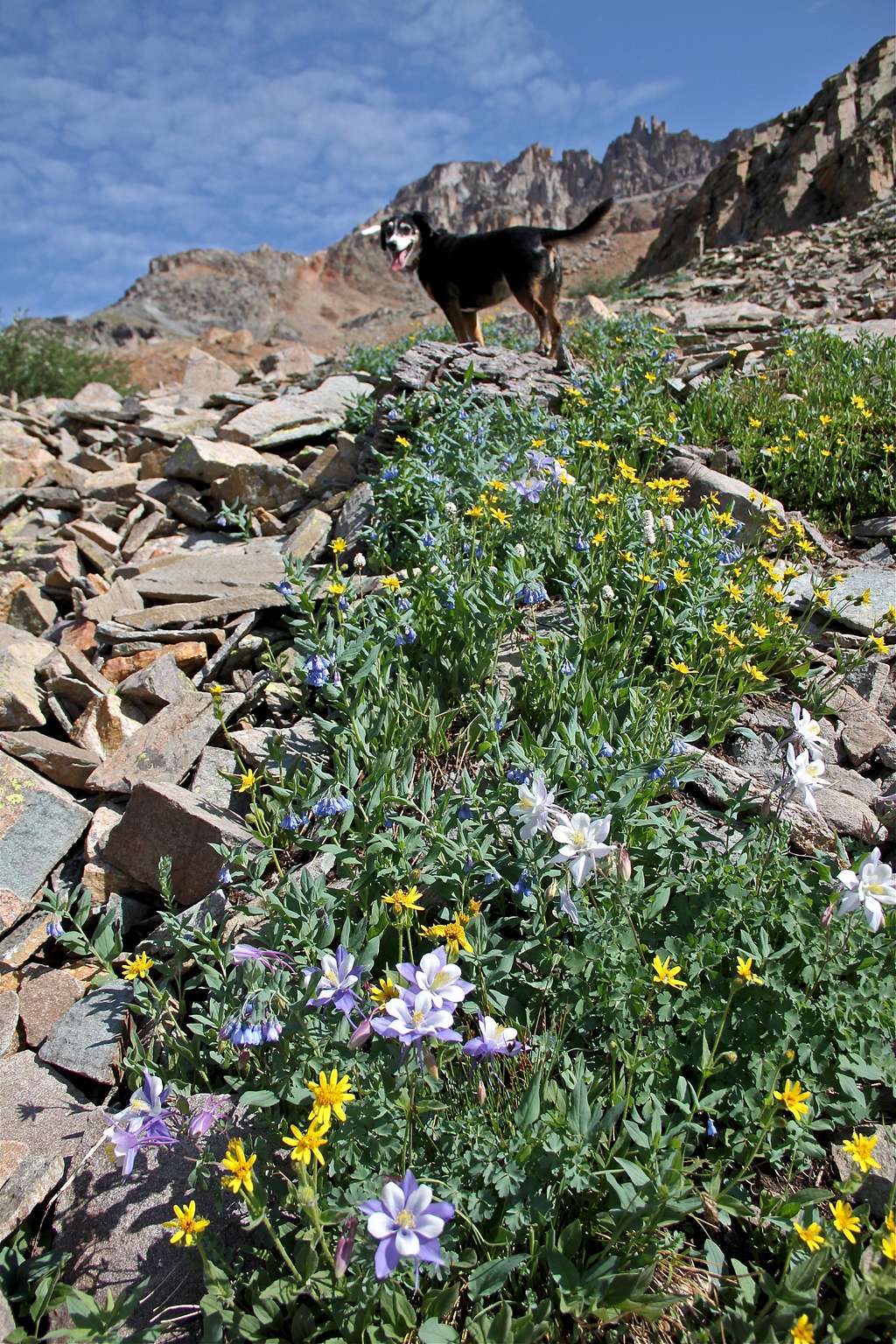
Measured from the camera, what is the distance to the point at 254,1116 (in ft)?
7.05

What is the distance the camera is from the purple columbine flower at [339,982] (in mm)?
1817

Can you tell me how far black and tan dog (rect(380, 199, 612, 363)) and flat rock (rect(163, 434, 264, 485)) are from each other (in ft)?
9.47

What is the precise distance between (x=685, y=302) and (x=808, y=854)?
40.1 feet

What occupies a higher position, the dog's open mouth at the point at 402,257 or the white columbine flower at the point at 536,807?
the dog's open mouth at the point at 402,257

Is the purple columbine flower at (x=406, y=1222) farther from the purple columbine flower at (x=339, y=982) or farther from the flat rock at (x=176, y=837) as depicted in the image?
the flat rock at (x=176, y=837)

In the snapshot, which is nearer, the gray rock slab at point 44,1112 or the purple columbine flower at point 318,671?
the gray rock slab at point 44,1112

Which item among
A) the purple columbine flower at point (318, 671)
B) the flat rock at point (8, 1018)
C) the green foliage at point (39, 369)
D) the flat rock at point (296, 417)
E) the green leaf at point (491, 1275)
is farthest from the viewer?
the green foliage at point (39, 369)

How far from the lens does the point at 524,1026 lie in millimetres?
2203

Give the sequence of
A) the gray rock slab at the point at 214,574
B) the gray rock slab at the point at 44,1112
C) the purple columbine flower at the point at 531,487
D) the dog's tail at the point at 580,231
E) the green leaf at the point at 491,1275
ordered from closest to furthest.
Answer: the green leaf at the point at 491,1275
the gray rock slab at the point at 44,1112
the purple columbine flower at the point at 531,487
the gray rock slab at the point at 214,574
the dog's tail at the point at 580,231

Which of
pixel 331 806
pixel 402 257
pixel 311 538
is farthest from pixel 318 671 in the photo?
pixel 402 257

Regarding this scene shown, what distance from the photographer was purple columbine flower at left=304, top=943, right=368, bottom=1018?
182 centimetres

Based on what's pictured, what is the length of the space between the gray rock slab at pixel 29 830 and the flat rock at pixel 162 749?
7.9 inches

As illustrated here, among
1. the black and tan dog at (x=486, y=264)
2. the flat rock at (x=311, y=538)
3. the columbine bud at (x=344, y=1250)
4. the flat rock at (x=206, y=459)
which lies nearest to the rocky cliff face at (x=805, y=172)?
the black and tan dog at (x=486, y=264)

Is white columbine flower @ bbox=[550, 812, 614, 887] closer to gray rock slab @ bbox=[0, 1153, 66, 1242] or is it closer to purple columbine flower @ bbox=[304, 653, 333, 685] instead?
purple columbine flower @ bbox=[304, 653, 333, 685]
